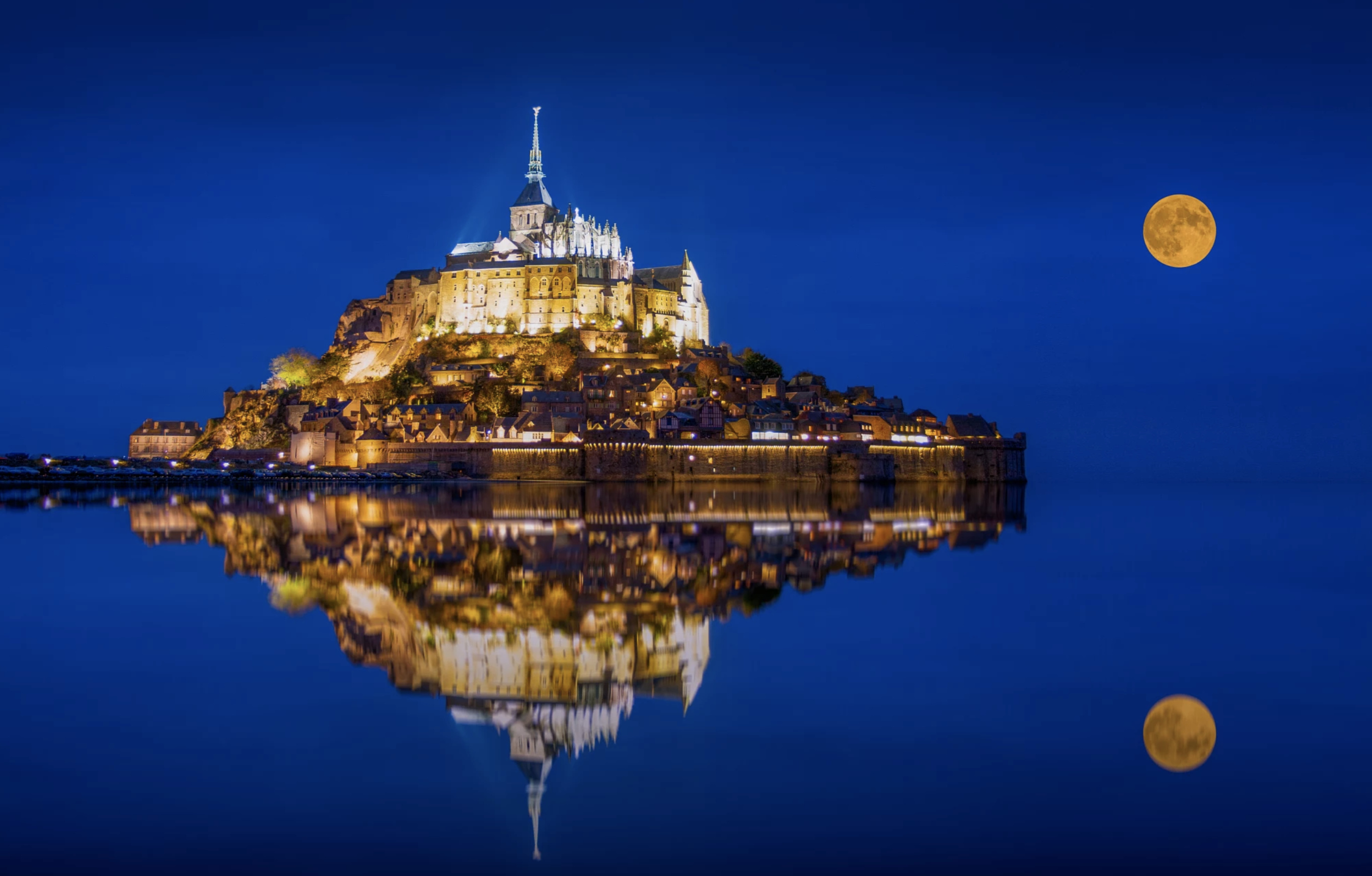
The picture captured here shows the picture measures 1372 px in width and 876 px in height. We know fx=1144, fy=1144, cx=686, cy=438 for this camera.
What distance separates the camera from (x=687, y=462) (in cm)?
5684

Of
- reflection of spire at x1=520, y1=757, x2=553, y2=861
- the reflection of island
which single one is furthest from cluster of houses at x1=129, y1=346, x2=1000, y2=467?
reflection of spire at x1=520, y1=757, x2=553, y2=861

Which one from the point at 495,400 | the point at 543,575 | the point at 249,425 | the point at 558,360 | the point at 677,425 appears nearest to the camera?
the point at 543,575

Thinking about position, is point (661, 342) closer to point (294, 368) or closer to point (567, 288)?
point (567, 288)

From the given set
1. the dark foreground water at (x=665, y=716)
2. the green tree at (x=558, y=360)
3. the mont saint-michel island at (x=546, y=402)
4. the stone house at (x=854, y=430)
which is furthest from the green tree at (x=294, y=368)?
the dark foreground water at (x=665, y=716)

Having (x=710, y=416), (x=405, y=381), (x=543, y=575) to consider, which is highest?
(x=405, y=381)

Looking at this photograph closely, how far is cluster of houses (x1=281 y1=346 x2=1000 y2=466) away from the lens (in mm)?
59656

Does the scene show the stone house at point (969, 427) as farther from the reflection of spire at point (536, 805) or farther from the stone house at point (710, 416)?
the reflection of spire at point (536, 805)

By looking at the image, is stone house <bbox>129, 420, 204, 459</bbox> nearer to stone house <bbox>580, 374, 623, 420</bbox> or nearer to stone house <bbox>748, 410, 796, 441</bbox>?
stone house <bbox>580, 374, 623, 420</bbox>

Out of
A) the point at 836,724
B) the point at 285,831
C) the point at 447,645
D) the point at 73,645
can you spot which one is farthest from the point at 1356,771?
the point at 73,645

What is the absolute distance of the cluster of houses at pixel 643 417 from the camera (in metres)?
59.7

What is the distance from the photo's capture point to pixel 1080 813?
6008mm

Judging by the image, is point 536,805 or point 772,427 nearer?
point 536,805

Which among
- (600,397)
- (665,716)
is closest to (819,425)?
(600,397)

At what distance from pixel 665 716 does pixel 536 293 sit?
68697 mm
